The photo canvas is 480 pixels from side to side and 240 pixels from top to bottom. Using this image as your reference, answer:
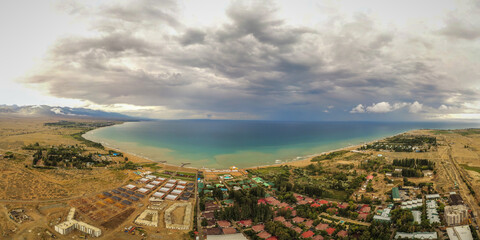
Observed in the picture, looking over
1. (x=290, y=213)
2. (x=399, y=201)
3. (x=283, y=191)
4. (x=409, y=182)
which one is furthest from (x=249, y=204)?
(x=409, y=182)

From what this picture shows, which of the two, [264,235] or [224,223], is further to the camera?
[224,223]

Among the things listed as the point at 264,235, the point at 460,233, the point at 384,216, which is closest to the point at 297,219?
the point at 264,235

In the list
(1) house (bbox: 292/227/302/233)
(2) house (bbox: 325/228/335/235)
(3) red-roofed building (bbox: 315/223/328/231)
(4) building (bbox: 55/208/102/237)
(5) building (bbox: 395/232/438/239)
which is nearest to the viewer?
(5) building (bbox: 395/232/438/239)

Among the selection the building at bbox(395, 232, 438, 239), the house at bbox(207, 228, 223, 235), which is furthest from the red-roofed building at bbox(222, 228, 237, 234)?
the building at bbox(395, 232, 438, 239)

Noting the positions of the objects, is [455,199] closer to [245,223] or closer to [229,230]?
[245,223]

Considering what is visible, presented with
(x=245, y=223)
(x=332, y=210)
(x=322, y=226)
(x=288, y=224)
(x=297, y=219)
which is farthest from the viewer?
(x=332, y=210)

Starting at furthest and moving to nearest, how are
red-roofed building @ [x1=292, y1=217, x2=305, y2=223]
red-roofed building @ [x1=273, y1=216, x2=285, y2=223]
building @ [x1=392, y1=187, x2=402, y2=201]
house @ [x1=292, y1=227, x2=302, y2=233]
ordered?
building @ [x1=392, y1=187, x2=402, y2=201] → red-roofed building @ [x1=273, y1=216, x2=285, y2=223] → red-roofed building @ [x1=292, y1=217, x2=305, y2=223] → house @ [x1=292, y1=227, x2=302, y2=233]

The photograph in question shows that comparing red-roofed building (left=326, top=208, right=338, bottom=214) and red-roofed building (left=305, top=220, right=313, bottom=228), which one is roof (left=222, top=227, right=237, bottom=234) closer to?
red-roofed building (left=305, top=220, right=313, bottom=228)

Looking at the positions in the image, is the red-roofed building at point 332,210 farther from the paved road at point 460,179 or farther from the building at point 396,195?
the paved road at point 460,179
